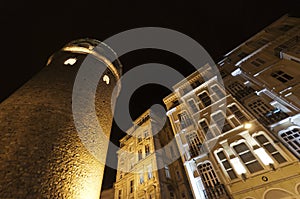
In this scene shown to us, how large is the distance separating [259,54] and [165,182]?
16524 mm

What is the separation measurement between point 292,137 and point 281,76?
555cm

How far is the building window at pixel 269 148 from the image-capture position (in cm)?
1061

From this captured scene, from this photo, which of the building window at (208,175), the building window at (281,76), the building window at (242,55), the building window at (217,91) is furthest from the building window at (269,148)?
the building window at (242,55)

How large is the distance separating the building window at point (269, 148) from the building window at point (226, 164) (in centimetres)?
264

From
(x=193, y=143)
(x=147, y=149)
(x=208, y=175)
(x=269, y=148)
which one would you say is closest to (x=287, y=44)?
(x=269, y=148)

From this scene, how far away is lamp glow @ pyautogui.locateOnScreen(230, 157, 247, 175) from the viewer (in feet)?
37.5

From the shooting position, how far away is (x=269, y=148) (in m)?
11.4

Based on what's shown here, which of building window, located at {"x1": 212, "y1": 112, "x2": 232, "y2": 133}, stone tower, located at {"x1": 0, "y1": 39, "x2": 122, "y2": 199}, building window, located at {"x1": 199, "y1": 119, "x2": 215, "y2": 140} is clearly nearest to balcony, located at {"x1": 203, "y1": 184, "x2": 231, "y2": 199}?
building window, located at {"x1": 199, "y1": 119, "x2": 215, "y2": 140}

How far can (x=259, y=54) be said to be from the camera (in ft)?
56.3

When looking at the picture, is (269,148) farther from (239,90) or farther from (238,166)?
(239,90)

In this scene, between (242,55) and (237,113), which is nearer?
(237,113)

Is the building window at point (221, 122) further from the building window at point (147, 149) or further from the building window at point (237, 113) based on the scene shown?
the building window at point (147, 149)

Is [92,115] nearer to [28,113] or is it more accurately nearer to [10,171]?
[28,113]

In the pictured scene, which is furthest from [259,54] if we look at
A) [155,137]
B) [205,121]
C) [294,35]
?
[155,137]
